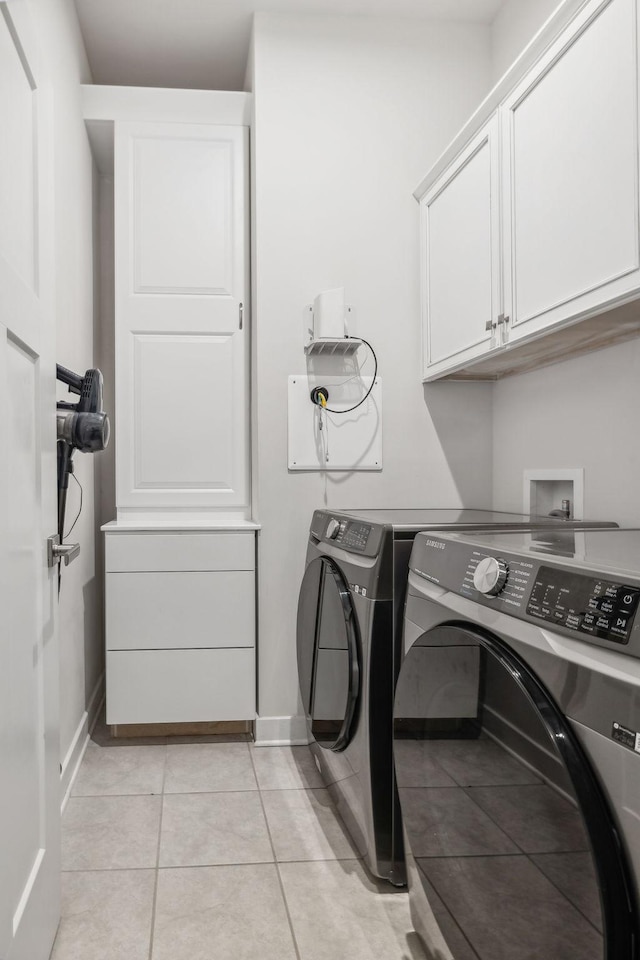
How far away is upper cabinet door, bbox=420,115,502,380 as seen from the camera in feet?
7.01

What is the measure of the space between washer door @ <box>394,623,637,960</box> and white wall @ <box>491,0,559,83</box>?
2245 millimetres

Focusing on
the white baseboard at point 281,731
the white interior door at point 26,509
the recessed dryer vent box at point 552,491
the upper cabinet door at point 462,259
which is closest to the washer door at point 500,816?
the white interior door at point 26,509

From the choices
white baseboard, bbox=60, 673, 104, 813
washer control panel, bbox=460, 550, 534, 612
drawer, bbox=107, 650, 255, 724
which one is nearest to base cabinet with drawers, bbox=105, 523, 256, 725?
drawer, bbox=107, 650, 255, 724

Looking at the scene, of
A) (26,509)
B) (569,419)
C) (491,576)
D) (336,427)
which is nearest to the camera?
(491,576)

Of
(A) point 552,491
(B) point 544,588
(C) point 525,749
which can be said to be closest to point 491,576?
(B) point 544,588

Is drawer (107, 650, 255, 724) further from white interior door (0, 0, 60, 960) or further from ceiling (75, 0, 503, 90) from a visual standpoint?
ceiling (75, 0, 503, 90)

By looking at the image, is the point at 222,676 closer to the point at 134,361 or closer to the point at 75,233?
the point at 134,361

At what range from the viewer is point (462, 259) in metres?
2.38

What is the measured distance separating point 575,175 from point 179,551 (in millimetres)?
1813

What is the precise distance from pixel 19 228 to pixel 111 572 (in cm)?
162

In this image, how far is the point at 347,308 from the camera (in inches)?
110

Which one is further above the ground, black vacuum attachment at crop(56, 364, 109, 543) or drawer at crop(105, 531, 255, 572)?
black vacuum attachment at crop(56, 364, 109, 543)

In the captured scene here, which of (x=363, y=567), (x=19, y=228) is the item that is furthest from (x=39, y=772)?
(x=19, y=228)

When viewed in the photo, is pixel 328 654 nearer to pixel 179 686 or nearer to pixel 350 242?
pixel 179 686
